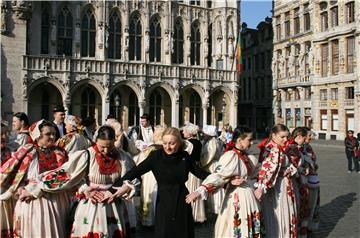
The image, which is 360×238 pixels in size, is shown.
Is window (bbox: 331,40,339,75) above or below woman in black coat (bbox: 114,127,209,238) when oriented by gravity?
above

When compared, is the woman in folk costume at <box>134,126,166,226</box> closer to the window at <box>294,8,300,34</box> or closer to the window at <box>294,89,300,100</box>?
the window at <box>294,89,300,100</box>

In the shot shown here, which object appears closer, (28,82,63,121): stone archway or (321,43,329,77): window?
(28,82,63,121): stone archway

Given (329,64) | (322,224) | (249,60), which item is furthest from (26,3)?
(249,60)

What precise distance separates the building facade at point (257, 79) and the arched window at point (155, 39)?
61.2ft

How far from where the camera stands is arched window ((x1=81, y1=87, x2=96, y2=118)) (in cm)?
2712

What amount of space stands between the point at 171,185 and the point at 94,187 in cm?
87

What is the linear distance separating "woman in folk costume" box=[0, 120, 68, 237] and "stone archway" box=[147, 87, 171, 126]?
24.9 metres

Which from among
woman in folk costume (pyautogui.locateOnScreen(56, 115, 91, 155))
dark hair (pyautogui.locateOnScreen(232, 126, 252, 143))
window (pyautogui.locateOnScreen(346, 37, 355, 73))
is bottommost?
woman in folk costume (pyautogui.locateOnScreen(56, 115, 91, 155))

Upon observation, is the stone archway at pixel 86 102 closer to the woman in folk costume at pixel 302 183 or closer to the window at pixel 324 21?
the woman in folk costume at pixel 302 183

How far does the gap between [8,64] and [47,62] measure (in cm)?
234

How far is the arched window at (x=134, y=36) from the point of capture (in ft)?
94.0

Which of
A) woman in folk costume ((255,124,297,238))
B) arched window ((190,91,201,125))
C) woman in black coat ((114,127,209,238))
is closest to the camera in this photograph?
woman in black coat ((114,127,209,238))

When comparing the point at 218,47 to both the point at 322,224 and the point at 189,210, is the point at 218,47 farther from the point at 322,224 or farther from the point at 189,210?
the point at 189,210

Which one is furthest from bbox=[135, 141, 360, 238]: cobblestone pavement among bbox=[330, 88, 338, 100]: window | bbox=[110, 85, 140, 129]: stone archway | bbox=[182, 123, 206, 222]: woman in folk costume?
bbox=[330, 88, 338, 100]: window
